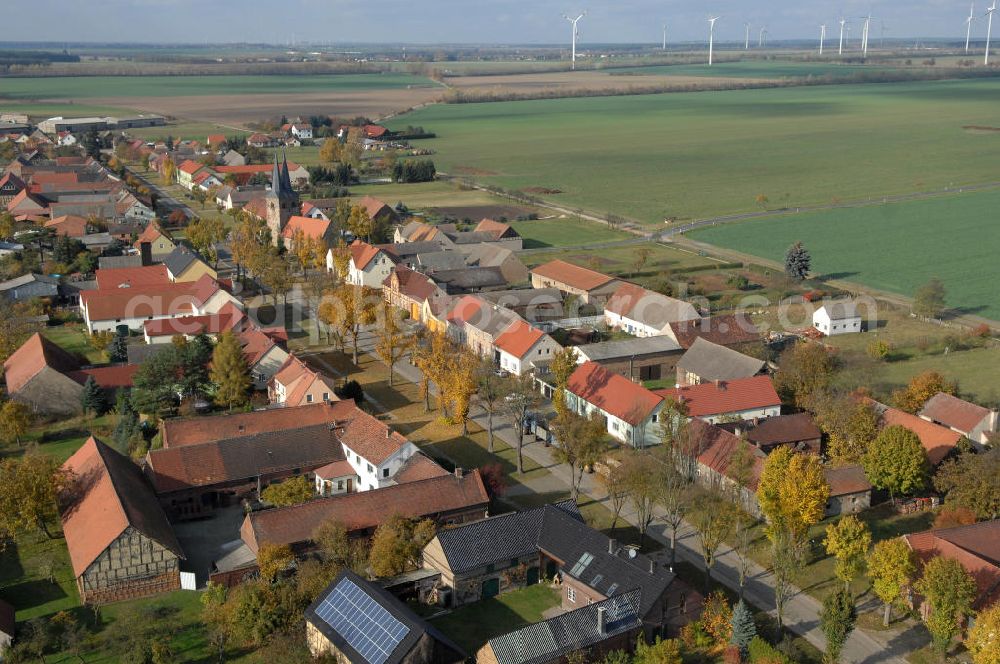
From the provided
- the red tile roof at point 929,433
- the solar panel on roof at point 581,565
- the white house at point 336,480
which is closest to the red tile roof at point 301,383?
the white house at point 336,480

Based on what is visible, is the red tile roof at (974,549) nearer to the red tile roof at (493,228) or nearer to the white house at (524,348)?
the white house at (524,348)

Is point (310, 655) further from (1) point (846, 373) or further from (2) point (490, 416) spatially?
(1) point (846, 373)

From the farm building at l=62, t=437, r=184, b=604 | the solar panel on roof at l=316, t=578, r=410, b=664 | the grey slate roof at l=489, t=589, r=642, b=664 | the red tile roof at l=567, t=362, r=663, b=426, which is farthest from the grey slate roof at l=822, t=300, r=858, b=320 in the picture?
the farm building at l=62, t=437, r=184, b=604

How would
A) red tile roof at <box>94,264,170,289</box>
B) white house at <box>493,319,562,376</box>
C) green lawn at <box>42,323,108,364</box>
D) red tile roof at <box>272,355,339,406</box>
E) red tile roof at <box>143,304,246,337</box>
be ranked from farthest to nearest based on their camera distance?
red tile roof at <box>94,264,170,289</box>, green lawn at <box>42,323,108,364</box>, red tile roof at <box>143,304,246,337</box>, white house at <box>493,319,562,376</box>, red tile roof at <box>272,355,339,406</box>

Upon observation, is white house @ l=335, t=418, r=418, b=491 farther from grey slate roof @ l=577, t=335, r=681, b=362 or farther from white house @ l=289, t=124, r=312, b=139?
white house @ l=289, t=124, r=312, b=139

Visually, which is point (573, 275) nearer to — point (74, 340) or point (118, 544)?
point (74, 340)

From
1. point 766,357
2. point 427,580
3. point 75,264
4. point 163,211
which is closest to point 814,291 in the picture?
point 766,357
